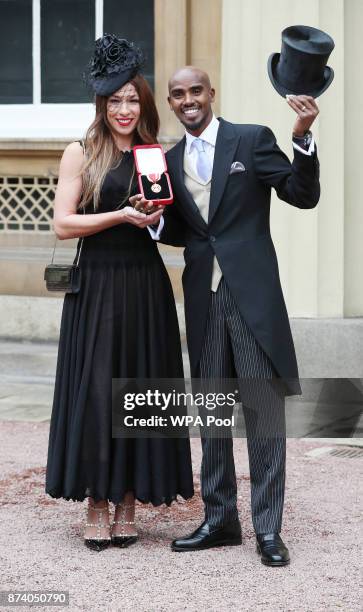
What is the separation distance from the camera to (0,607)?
4.29 m

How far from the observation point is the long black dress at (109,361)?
502 cm

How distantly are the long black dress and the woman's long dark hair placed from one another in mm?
40

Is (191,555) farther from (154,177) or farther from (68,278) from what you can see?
(154,177)

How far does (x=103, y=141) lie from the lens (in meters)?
5.01

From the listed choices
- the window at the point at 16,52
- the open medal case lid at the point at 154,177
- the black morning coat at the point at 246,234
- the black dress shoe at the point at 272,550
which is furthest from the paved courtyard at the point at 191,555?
the window at the point at 16,52

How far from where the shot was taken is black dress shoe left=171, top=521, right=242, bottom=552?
5.01 meters

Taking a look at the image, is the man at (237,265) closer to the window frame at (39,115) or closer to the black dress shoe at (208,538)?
the black dress shoe at (208,538)

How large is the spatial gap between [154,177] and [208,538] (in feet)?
5.11

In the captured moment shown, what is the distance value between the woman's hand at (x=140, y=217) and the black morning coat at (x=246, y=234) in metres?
0.17

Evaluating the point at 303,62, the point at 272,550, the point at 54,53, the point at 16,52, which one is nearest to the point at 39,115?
the point at 54,53

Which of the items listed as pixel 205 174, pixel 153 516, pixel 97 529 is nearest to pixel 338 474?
pixel 153 516

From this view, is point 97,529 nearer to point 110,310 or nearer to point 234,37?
point 110,310

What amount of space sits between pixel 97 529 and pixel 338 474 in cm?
189

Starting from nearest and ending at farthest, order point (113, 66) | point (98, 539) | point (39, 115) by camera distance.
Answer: point (113, 66) → point (98, 539) → point (39, 115)
